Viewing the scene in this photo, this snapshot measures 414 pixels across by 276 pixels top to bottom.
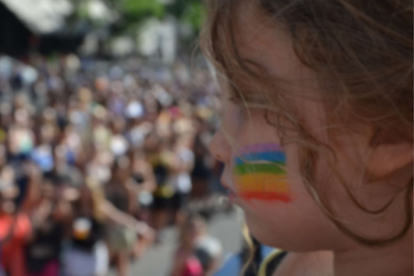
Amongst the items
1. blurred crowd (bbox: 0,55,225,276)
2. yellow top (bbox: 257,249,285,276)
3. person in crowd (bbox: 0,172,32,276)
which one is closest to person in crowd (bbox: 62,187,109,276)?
blurred crowd (bbox: 0,55,225,276)

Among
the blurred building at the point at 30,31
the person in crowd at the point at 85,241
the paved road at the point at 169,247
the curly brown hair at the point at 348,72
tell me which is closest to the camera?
the curly brown hair at the point at 348,72

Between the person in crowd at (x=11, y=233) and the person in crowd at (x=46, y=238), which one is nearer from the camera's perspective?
the person in crowd at (x=11, y=233)

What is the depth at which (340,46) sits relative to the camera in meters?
0.79

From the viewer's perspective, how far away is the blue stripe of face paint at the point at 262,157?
0.88m

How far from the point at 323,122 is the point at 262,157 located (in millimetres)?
113

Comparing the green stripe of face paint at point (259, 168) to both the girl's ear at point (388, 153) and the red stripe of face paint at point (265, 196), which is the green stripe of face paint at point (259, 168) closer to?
the red stripe of face paint at point (265, 196)

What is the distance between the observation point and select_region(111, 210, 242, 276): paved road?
6.99m

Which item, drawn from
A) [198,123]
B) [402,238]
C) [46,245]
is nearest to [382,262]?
[402,238]

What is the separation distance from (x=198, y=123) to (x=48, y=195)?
4355 mm

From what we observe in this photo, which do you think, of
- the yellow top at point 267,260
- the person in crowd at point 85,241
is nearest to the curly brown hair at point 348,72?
the yellow top at point 267,260

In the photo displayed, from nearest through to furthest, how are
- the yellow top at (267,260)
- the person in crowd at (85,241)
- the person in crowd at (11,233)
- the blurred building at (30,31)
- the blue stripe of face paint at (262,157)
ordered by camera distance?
the blue stripe of face paint at (262,157) → the yellow top at (267,260) → the person in crowd at (11,233) → the person in crowd at (85,241) → the blurred building at (30,31)

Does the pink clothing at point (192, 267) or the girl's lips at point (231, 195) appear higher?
the girl's lips at point (231, 195)

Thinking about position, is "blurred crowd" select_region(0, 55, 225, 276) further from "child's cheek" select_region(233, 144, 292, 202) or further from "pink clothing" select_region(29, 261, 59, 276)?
"child's cheek" select_region(233, 144, 292, 202)

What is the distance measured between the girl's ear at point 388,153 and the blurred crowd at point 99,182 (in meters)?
0.46
